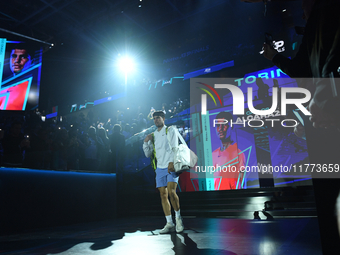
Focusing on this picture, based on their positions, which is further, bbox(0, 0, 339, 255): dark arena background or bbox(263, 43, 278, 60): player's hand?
bbox(0, 0, 339, 255): dark arena background

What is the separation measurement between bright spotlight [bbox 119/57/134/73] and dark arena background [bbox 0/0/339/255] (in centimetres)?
8

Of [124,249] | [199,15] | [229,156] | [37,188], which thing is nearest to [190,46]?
[199,15]

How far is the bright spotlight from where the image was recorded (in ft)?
49.7

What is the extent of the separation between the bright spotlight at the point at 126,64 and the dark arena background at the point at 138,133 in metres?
0.08

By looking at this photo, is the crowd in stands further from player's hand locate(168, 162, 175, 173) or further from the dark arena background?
player's hand locate(168, 162, 175, 173)

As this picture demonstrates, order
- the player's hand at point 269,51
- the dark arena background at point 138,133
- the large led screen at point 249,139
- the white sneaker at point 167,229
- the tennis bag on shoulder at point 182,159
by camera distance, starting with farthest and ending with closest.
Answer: the large led screen at point 249,139, the dark arena background at point 138,133, the white sneaker at point 167,229, the tennis bag on shoulder at point 182,159, the player's hand at point 269,51

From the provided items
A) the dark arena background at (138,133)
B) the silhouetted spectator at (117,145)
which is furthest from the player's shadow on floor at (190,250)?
the silhouetted spectator at (117,145)

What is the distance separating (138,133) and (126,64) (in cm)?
749

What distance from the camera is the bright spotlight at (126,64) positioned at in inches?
596

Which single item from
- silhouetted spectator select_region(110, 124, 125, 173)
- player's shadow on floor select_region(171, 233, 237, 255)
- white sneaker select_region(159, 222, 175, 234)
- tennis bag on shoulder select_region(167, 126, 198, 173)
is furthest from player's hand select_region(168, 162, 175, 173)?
silhouetted spectator select_region(110, 124, 125, 173)

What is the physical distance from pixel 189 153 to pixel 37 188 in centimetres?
382

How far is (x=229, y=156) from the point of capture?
9.41 metres

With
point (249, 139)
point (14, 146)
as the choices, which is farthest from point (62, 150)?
point (249, 139)

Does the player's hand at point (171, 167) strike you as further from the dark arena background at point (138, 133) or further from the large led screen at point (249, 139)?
the large led screen at point (249, 139)
